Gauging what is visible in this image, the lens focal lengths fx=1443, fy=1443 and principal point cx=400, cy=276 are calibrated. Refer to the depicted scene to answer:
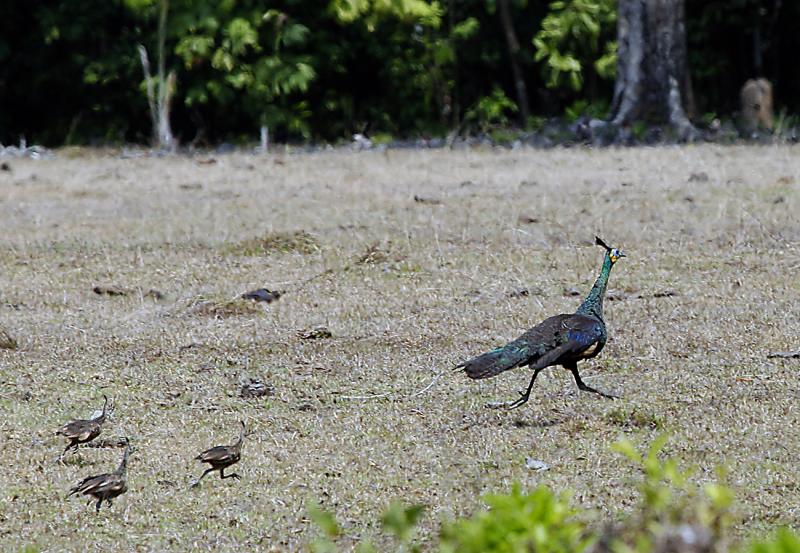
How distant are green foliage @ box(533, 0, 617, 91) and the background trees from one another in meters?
0.03

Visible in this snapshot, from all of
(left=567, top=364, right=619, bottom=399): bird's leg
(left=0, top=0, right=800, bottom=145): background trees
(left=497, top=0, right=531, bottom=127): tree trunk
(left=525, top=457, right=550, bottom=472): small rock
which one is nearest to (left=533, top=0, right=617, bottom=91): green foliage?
(left=0, top=0, right=800, bottom=145): background trees

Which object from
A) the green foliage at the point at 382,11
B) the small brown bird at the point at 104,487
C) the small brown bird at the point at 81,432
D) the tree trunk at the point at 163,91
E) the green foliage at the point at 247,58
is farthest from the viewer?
the green foliage at the point at 382,11

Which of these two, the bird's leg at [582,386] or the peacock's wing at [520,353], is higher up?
the peacock's wing at [520,353]

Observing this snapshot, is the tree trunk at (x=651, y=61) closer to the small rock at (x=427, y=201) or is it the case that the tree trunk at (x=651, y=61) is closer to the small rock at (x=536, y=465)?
the small rock at (x=427, y=201)

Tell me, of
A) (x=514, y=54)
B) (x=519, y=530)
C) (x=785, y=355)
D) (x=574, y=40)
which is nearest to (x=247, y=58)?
(x=514, y=54)

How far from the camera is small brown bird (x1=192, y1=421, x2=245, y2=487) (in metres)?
5.79

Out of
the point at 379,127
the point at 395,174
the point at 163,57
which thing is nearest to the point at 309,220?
the point at 395,174

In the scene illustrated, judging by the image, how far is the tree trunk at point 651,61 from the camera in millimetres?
19688

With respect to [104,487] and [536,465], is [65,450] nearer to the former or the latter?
[104,487]

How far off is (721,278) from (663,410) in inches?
129

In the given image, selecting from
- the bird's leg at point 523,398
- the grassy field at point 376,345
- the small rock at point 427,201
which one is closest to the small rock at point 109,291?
the grassy field at point 376,345

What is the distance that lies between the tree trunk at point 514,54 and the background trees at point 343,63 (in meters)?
0.04

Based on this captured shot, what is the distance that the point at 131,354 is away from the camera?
322 inches

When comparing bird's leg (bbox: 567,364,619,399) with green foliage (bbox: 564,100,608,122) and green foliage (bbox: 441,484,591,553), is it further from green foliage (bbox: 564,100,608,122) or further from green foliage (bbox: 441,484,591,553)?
green foliage (bbox: 564,100,608,122)
